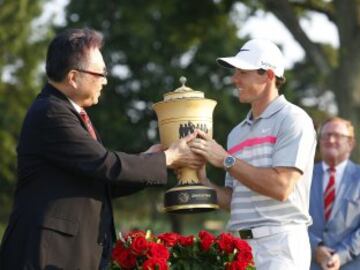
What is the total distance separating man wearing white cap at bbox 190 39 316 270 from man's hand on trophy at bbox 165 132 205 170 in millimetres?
47

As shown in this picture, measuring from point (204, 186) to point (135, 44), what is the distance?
28.1m

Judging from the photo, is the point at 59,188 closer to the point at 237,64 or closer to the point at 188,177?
the point at 188,177

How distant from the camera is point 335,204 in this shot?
693 centimetres

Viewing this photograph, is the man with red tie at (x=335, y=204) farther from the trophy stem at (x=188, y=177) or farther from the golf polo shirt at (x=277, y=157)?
the trophy stem at (x=188, y=177)

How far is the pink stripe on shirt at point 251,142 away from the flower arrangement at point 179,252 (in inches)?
26.3

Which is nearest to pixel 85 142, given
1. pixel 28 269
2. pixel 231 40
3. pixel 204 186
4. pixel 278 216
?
pixel 28 269

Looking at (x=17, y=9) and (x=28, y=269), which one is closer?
(x=28, y=269)

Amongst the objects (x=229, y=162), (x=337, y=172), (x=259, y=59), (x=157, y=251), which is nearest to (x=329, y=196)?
(x=337, y=172)

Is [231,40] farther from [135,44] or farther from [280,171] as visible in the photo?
[280,171]

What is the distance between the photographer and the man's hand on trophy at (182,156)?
467cm

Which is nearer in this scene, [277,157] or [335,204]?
[277,157]

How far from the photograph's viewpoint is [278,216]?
4.88m

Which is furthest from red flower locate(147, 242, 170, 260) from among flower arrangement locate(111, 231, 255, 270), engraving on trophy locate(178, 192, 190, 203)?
engraving on trophy locate(178, 192, 190, 203)

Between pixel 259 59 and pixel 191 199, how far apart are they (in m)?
0.97
